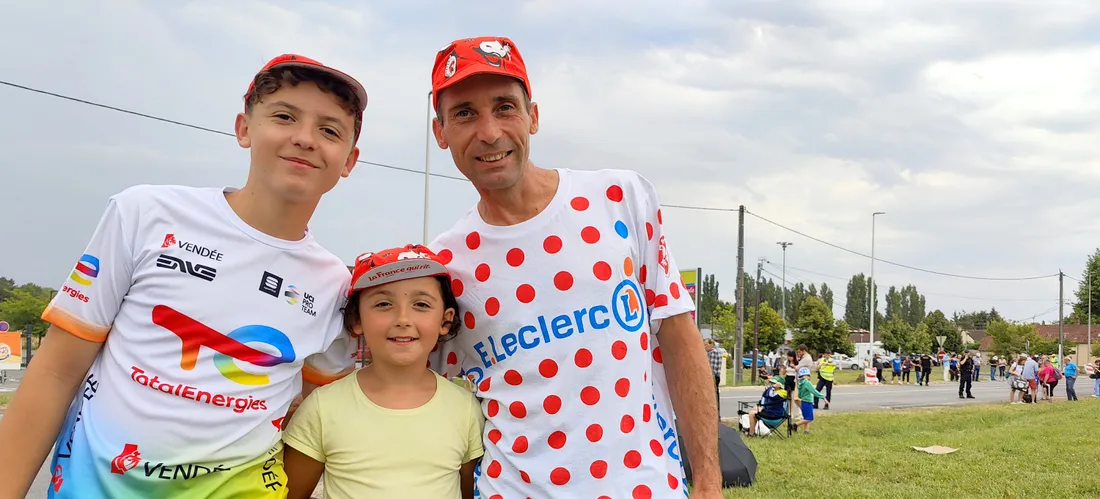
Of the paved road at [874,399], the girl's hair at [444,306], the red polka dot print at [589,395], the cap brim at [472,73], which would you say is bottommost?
the paved road at [874,399]

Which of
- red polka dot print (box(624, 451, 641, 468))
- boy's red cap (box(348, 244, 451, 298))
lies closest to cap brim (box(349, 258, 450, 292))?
boy's red cap (box(348, 244, 451, 298))

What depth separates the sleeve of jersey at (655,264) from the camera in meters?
2.41

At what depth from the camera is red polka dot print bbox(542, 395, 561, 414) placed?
7.29 feet

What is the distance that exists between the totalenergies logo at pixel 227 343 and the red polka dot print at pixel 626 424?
1.01m

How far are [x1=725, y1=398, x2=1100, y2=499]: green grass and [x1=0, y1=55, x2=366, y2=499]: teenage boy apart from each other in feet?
22.6

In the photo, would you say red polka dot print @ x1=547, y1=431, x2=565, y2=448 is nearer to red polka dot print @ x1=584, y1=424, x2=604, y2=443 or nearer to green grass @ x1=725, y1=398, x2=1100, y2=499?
red polka dot print @ x1=584, y1=424, x2=604, y2=443

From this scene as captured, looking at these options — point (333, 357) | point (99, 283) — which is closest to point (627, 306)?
point (333, 357)

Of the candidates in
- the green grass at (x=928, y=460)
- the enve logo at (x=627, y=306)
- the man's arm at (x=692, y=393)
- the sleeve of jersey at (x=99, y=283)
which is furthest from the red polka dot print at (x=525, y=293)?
the green grass at (x=928, y=460)

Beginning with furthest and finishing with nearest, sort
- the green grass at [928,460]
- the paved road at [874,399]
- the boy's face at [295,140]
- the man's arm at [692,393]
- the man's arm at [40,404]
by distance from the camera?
the paved road at [874,399] < the green grass at [928,460] < the man's arm at [692,393] < the boy's face at [295,140] < the man's arm at [40,404]

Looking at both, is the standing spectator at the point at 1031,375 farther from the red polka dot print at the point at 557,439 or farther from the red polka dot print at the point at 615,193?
the red polka dot print at the point at 557,439

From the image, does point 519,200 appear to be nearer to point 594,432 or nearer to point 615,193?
point 615,193

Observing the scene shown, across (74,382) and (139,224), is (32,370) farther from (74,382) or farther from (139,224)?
(139,224)

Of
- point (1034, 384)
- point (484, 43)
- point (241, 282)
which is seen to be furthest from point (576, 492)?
point (1034, 384)

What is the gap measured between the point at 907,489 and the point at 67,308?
8.72 meters
